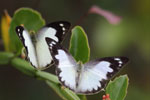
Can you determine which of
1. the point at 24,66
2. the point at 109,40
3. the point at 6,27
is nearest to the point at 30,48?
the point at 24,66

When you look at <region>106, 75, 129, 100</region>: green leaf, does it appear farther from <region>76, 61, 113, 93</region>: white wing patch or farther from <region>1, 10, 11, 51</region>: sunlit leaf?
<region>1, 10, 11, 51</region>: sunlit leaf

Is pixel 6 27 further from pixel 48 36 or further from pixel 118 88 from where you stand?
pixel 118 88

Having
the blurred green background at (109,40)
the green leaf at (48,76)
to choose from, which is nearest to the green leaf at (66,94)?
the green leaf at (48,76)

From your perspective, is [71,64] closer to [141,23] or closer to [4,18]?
[4,18]

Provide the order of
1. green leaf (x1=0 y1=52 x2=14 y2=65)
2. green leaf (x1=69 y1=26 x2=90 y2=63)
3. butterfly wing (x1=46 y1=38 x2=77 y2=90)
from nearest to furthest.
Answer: butterfly wing (x1=46 y1=38 x2=77 y2=90), green leaf (x1=69 y1=26 x2=90 y2=63), green leaf (x1=0 y1=52 x2=14 y2=65)

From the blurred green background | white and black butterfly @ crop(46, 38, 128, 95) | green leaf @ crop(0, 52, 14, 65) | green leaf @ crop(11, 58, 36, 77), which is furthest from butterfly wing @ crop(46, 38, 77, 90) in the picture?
the blurred green background

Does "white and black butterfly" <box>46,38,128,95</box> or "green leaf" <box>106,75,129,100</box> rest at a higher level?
"white and black butterfly" <box>46,38,128,95</box>
